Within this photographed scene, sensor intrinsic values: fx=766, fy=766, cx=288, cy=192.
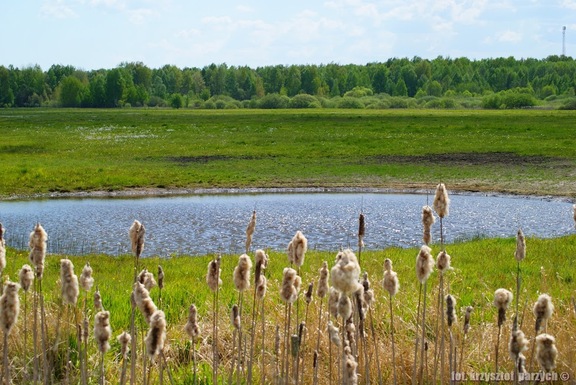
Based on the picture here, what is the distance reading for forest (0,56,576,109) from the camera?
423ft

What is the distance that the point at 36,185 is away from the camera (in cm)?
3319

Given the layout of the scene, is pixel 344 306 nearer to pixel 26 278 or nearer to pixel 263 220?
pixel 26 278

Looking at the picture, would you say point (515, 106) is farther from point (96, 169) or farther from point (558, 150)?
point (96, 169)

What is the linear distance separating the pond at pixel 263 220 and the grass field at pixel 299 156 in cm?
345

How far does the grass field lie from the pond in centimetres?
345

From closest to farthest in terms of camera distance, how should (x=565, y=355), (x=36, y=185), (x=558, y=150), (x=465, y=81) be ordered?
(x=565, y=355), (x=36, y=185), (x=558, y=150), (x=465, y=81)

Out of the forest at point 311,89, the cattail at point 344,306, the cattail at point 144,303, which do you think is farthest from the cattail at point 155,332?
the forest at point 311,89

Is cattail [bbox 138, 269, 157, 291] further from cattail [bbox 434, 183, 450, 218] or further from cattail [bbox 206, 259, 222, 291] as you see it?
cattail [bbox 434, 183, 450, 218]

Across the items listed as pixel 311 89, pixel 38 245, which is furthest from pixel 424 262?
pixel 311 89

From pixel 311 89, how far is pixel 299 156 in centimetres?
14272

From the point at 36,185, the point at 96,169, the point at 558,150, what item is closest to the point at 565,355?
the point at 36,185

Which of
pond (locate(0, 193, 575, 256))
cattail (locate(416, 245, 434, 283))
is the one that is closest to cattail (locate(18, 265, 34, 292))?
cattail (locate(416, 245, 434, 283))

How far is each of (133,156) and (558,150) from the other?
23.8 meters

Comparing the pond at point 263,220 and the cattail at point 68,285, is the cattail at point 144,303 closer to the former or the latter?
the cattail at point 68,285
